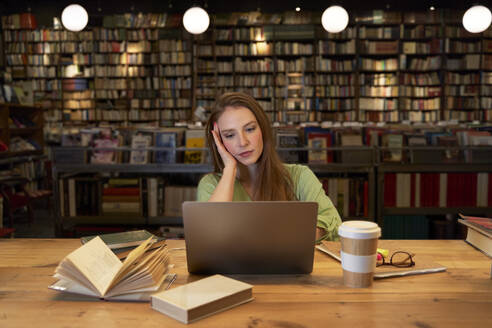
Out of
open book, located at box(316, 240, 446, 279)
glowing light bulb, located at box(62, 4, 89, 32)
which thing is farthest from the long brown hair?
glowing light bulb, located at box(62, 4, 89, 32)

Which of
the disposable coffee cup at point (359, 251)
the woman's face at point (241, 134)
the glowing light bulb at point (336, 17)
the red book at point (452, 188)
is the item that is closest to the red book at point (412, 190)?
the red book at point (452, 188)

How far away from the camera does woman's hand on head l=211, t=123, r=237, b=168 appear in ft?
5.22

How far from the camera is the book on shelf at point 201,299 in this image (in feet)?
2.67

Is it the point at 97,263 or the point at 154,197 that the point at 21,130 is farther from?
the point at 97,263

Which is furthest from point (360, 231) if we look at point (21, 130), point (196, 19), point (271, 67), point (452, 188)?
point (271, 67)

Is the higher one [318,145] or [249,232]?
[318,145]

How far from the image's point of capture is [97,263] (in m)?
0.99

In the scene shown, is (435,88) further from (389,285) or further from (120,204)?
(389,285)

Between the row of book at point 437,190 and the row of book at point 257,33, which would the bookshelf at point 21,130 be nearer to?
the row of book at point 257,33

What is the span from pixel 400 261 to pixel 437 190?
7.10ft

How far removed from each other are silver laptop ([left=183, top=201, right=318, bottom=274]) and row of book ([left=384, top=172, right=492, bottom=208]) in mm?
2283

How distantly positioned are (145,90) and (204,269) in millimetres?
7247

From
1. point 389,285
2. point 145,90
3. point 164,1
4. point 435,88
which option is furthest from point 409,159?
point 164,1

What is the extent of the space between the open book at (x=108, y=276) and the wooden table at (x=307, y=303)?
0.07 ft
